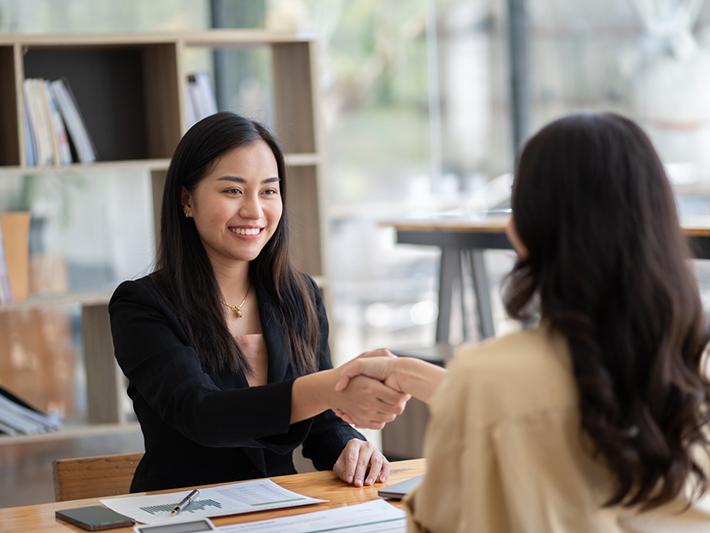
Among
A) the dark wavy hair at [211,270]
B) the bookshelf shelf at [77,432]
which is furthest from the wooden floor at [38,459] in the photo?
the dark wavy hair at [211,270]

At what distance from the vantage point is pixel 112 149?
13.7 feet

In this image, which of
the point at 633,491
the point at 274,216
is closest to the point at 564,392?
the point at 633,491

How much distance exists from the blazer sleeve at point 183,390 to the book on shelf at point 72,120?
1.87 m

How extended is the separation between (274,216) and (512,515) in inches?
50.2

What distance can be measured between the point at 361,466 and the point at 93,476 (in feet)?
1.71

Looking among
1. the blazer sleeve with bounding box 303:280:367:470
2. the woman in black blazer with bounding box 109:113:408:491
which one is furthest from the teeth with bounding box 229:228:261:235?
the blazer sleeve with bounding box 303:280:367:470

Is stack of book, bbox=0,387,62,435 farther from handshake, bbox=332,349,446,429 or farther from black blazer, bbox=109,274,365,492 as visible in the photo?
handshake, bbox=332,349,446,429

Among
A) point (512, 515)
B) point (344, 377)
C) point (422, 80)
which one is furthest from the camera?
point (422, 80)

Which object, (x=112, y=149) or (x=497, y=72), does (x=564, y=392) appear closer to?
(x=112, y=149)

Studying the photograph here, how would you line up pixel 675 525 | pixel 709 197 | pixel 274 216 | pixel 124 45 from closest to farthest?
pixel 675 525, pixel 274 216, pixel 124 45, pixel 709 197

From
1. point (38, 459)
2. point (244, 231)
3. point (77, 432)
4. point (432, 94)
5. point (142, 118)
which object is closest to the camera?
point (244, 231)

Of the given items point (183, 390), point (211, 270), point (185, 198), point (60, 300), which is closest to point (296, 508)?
point (183, 390)

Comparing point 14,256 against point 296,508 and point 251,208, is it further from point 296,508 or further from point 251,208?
point 296,508

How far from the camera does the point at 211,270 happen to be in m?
2.32
